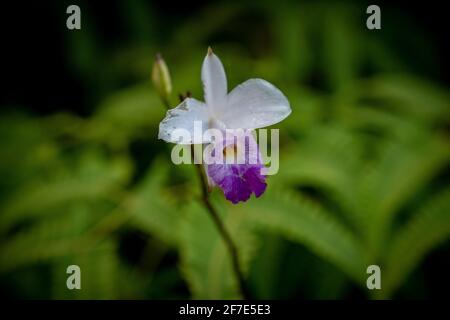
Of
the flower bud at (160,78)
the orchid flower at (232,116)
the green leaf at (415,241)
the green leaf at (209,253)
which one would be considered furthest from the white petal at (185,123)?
the green leaf at (415,241)

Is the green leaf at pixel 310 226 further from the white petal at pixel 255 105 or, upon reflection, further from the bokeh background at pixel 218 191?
the white petal at pixel 255 105

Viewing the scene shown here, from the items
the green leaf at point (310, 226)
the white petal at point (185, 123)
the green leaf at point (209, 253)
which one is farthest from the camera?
the green leaf at point (310, 226)

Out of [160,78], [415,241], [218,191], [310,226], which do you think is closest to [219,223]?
[160,78]

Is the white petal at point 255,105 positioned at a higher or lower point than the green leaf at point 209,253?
higher

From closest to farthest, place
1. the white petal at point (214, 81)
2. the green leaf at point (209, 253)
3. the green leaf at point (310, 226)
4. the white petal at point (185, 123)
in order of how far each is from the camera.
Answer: the white petal at point (185, 123) → the white petal at point (214, 81) → the green leaf at point (209, 253) → the green leaf at point (310, 226)

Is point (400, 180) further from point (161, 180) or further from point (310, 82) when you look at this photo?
point (310, 82)
